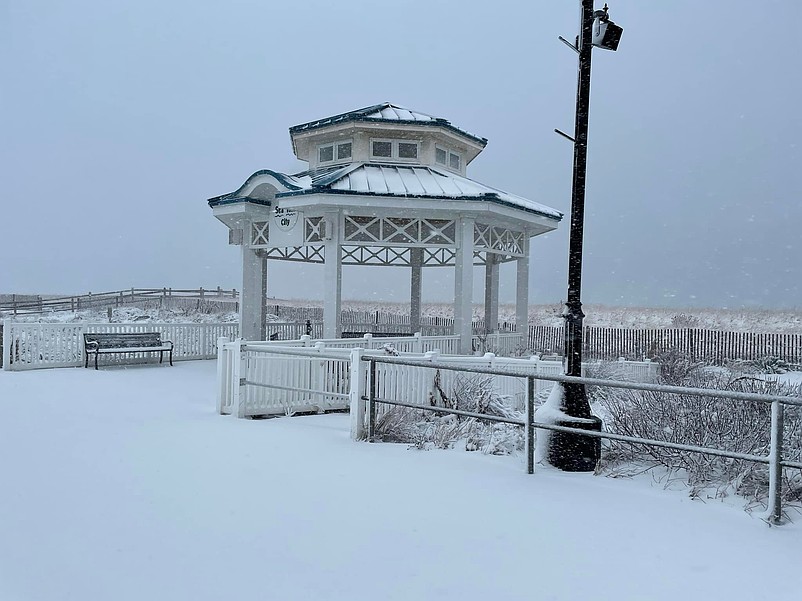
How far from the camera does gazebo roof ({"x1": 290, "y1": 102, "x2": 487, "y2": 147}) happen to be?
1564 cm

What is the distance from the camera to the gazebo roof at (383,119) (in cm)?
1564

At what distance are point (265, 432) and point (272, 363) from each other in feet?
5.13

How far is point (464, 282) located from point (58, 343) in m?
9.82

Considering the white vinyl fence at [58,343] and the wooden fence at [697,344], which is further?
the wooden fence at [697,344]

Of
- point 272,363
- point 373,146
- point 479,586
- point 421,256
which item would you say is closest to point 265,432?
point 272,363

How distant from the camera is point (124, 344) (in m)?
15.0

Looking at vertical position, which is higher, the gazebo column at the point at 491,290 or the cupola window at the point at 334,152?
the cupola window at the point at 334,152

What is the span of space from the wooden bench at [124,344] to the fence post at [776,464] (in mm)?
13847

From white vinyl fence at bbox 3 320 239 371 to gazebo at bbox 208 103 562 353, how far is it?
2.21m

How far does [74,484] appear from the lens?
5379mm

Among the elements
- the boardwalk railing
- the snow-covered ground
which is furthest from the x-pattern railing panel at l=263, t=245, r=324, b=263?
the boardwalk railing

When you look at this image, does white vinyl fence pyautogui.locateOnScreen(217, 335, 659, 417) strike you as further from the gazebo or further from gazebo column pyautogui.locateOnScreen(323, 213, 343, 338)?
the gazebo

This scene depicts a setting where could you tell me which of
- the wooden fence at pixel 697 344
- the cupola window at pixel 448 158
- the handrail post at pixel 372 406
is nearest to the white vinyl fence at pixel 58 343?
the cupola window at pixel 448 158

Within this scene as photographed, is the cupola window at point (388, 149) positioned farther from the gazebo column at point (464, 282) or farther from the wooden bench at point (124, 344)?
the wooden bench at point (124, 344)
